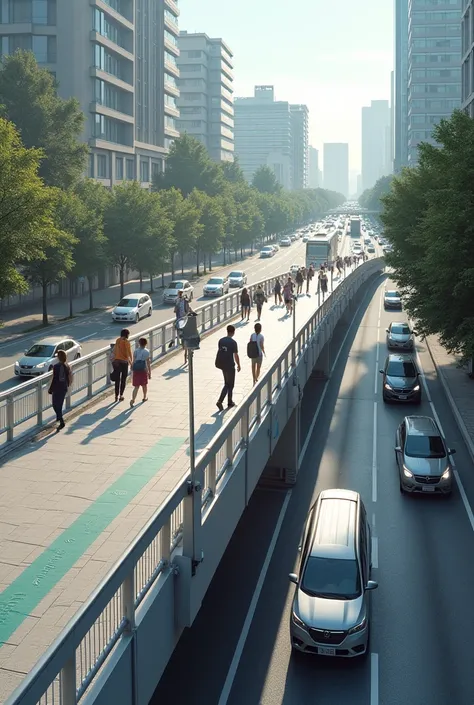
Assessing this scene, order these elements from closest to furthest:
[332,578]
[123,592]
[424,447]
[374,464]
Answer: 1. [123,592]
2. [332,578]
3. [424,447]
4. [374,464]

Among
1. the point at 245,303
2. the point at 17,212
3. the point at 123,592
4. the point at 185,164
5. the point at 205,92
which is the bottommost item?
the point at 123,592

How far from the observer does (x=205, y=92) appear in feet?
541

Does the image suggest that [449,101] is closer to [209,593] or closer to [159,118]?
[159,118]

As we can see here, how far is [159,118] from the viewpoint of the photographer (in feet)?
330

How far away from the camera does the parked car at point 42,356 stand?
3156cm

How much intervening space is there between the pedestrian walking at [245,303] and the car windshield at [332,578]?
69.7ft

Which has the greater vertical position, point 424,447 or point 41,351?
point 41,351

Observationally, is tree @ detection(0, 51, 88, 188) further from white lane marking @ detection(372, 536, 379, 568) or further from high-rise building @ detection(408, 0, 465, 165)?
high-rise building @ detection(408, 0, 465, 165)

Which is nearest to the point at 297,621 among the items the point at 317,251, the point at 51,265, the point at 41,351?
the point at 41,351

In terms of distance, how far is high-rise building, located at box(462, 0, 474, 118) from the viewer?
59.3m

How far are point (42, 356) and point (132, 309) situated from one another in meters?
16.7

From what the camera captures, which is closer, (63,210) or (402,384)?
(402,384)

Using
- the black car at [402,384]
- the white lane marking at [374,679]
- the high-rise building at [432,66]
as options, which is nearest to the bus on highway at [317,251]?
the black car at [402,384]

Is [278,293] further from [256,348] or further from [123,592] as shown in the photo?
[123,592]
